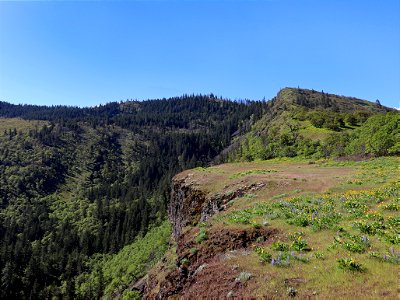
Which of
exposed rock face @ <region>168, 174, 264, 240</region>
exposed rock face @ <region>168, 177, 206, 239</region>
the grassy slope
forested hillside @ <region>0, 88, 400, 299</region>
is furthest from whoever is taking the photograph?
forested hillside @ <region>0, 88, 400, 299</region>

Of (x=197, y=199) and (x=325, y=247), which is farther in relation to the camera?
(x=197, y=199)

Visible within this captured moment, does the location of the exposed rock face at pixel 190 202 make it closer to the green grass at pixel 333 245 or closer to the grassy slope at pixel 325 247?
the grassy slope at pixel 325 247

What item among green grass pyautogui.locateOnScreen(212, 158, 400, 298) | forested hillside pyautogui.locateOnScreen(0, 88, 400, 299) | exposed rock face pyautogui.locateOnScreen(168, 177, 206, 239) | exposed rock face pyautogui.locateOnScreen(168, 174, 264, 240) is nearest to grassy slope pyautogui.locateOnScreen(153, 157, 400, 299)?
green grass pyautogui.locateOnScreen(212, 158, 400, 298)

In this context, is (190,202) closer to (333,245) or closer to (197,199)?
(197,199)

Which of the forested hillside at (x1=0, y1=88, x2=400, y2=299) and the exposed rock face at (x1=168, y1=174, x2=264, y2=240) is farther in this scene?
the forested hillside at (x1=0, y1=88, x2=400, y2=299)

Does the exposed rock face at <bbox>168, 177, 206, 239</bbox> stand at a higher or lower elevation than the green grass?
lower

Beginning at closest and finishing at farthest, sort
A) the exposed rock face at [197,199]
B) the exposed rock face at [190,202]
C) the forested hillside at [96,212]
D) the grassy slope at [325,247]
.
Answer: the grassy slope at [325,247] < the exposed rock face at [197,199] < the exposed rock face at [190,202] < the forested hillside at [96,212]

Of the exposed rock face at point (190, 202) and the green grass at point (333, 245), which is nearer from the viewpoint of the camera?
the green grass at point (333, 245)

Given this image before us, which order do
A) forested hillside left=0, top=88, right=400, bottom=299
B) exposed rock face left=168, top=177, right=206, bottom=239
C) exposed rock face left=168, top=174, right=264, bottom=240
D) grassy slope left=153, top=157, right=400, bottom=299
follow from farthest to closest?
forested hillside left=0, top=88, right=400, bottom=299 → exposed rock face left=168, top=177, right=206, bottom=239 → exposed rock face left=168, top=174, right=264, bottom=240 → grassy slope left=153, top=157, right=400, bottom=299

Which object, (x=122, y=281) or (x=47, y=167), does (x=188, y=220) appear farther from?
(x=47, y=167)

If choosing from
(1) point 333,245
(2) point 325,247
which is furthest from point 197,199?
(1) point 333,245

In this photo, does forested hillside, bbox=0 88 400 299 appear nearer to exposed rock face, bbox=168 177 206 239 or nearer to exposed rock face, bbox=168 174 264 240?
exposed rock face, bbox=168 174 264 240

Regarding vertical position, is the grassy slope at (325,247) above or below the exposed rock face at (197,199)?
above

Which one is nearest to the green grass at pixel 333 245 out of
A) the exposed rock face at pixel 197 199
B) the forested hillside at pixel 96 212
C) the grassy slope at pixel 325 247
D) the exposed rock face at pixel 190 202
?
the grassy slope at pixel 325 247
